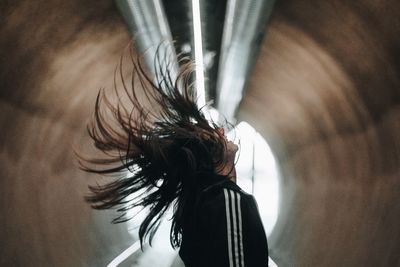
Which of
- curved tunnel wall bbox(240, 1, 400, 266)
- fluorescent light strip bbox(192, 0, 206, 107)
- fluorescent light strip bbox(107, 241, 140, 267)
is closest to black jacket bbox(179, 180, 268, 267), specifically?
curved tunnel wall bbox(240, 1, 400, 266)

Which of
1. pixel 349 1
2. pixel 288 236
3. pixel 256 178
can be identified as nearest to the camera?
pixel 349 1

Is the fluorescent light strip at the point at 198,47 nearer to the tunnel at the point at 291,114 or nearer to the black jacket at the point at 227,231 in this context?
the tunnel at the point at 291,114

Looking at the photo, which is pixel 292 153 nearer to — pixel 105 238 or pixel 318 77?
pixel 318 77

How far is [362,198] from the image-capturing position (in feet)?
12.3

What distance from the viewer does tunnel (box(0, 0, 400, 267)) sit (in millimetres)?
3070

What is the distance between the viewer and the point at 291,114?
558 cm

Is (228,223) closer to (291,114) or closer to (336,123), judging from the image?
(336,123)

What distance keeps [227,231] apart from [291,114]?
3.38 meters

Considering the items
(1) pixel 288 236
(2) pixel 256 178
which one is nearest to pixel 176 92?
(1) pixel 288 236

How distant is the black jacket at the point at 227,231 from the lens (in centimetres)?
238

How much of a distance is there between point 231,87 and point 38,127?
9.61 ft

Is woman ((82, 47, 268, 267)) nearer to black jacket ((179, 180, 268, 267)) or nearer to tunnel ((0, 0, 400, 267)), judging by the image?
black jacket ((179, 180, 268, 267))

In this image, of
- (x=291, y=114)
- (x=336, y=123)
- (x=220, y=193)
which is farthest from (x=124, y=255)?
(x=220, y=193)

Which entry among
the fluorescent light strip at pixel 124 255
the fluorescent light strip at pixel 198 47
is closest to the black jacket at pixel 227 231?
the fluorescent light strip at pixel 198 47
